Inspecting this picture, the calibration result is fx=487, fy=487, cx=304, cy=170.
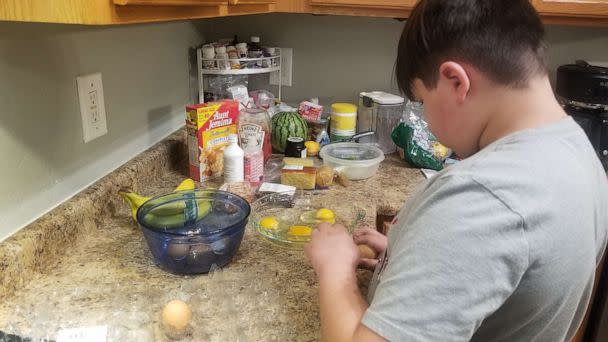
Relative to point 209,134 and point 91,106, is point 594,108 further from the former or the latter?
point 91,106

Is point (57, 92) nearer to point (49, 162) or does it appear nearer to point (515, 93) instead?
point (49, 162)

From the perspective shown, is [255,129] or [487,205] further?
[255,129]

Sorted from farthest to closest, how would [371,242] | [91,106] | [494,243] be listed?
[91,106] → [371,242] → [494,243]

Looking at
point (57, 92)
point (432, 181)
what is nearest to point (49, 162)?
point (57, 92)

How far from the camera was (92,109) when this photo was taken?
1.02 meters

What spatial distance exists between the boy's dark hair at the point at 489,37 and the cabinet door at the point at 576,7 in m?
0.82

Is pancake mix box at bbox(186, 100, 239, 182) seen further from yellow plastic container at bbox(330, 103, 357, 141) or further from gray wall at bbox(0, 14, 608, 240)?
yellow plastic container at bbox(330, 103, 357, 141)

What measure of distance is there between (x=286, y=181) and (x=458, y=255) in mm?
785

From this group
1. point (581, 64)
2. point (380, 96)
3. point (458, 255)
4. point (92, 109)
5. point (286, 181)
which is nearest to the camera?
point (458, 255)

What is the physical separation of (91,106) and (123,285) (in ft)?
1.33

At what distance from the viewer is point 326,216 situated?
1.09m

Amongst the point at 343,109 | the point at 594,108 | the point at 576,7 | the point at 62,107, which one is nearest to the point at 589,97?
the point at 594,108

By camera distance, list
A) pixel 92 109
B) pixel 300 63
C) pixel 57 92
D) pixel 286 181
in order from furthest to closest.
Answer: pixel 300 63 < pixel 286 181 < pixel 92 109 < pixel 57 92

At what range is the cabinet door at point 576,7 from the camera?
4.28 ft
